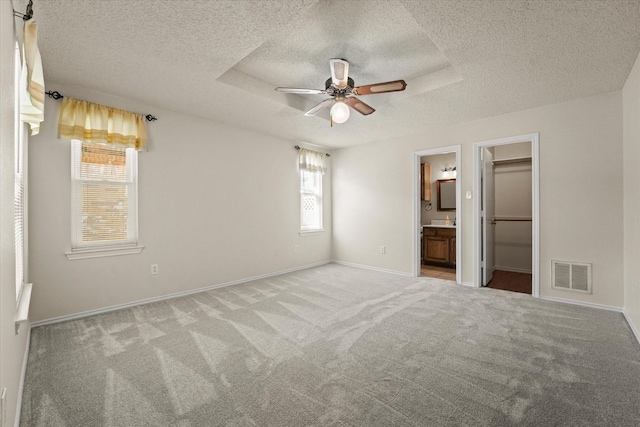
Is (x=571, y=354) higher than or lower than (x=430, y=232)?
lower

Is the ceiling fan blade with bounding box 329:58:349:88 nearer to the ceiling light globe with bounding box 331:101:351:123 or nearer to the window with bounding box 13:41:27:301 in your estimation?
the ceiling light globe with bounding box 331:101:351:123

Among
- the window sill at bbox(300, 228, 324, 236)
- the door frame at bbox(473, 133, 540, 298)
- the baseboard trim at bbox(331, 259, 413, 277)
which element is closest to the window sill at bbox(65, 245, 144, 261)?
the window sill at bbox(300, 228, 324, 236)

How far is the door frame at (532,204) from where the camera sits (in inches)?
145

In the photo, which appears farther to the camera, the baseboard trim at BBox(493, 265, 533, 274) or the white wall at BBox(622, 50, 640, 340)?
the baseboard trim at BBox(493, 265, 533, 274)

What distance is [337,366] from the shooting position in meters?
2.11

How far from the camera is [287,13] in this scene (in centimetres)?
197

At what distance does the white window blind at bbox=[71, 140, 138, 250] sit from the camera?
121 inches

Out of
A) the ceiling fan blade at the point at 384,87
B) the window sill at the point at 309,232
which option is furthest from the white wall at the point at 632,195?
the window sill at the point at 309,232

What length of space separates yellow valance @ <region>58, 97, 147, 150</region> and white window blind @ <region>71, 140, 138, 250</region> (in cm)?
14

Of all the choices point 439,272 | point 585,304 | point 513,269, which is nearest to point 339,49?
point 585,304

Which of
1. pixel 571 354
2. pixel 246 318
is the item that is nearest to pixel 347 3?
pixel 246 318

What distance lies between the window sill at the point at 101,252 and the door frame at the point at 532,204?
4640mm

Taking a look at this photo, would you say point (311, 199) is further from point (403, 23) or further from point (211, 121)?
point (403, 23)

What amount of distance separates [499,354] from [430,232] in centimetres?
391
